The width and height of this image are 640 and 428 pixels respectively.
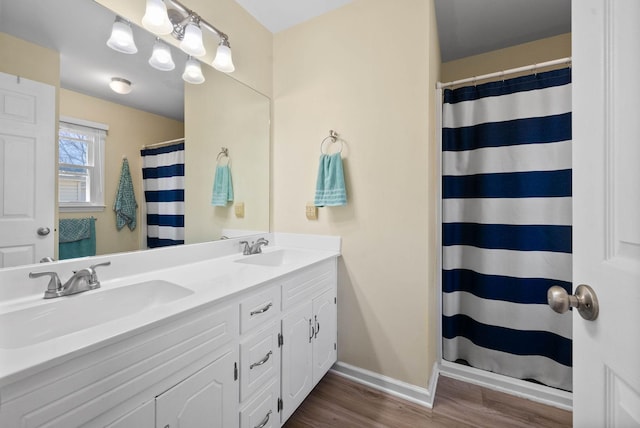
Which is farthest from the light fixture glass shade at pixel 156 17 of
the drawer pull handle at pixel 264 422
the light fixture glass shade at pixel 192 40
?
the drawer pull handle at pixel 264 422

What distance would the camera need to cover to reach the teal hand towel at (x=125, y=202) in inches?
46.5

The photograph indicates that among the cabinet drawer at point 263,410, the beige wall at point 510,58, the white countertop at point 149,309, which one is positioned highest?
the beige wall at point 510,58

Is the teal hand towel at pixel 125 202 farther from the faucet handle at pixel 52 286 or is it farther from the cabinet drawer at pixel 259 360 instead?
the cabinet drawer at pixel 259 360

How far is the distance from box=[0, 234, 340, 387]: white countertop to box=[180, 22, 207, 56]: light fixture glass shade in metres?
1.07

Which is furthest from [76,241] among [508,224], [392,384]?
[508,224]

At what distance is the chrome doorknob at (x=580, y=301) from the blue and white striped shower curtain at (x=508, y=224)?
1.35 metres

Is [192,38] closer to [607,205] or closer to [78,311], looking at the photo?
[78,311]

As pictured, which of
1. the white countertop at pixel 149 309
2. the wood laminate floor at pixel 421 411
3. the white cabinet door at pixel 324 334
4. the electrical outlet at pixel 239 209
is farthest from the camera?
the electrical outlet at pixel 239 209

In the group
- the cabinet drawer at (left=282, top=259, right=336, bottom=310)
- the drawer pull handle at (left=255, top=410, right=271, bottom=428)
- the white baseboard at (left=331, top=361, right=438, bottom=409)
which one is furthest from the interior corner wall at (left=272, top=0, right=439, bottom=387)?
the drawer pull handle at (left=255, top=410, right=271, bottom=428)

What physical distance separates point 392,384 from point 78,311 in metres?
1.58

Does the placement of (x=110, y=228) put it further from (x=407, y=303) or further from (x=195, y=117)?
(x=407, y=303)

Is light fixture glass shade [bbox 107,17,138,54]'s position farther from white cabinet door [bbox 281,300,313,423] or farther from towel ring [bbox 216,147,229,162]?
white cabinet door [bbox 281,300,313,423]

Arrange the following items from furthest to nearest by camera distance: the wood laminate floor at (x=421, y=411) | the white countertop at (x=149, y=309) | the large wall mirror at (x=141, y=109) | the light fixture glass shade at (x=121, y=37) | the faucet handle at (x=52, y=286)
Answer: the wood laminate floor at (x=421, y=411)
the light fixture glass shade at (x=121, y=37)
the large wall mirror at (x=141, y=109)
the faucet handle at (x=52, y=286)
the white countertop at (x=149, y=309)

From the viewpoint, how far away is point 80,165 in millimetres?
1063
